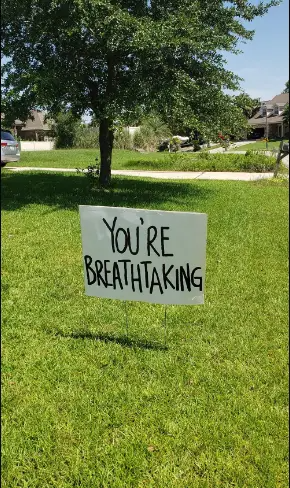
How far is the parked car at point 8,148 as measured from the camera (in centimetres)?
1602

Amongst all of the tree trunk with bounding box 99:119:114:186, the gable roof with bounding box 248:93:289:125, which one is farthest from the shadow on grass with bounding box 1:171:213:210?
the gable roof with bounding box 248:93:289:125

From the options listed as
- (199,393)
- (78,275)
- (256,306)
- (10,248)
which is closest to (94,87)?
(10,248)

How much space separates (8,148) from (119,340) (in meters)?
14.4

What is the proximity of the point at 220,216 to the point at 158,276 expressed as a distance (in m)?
4.73

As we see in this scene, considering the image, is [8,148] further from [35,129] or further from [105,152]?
[35,129]

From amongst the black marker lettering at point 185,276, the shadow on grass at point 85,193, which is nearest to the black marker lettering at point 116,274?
the black marker lettering at point 185,276

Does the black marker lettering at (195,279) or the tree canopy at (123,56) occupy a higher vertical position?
the tree canopy at (123,56)

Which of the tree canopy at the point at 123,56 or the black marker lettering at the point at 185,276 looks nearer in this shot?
the black marker lettering at the point at 185,276

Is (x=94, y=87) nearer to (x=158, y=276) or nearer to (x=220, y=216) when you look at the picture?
(x=220, y=216)

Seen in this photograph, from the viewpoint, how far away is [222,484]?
6.88 ft

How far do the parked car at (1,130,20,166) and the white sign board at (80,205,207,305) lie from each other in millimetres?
13932

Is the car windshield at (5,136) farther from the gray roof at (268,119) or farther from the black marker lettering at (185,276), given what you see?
the gray roof at (268,119)

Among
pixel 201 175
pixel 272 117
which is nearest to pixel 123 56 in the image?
pixel 201 175

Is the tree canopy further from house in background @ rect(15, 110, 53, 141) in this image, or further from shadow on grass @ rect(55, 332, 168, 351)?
house in background @ rect(15, 110, 53, 141)
